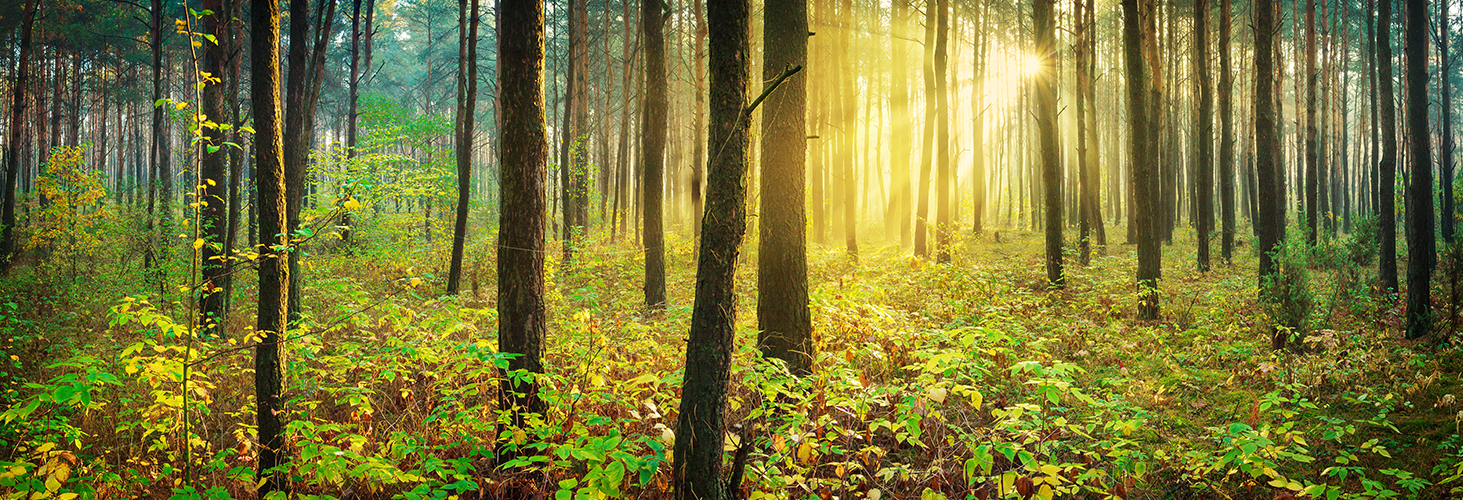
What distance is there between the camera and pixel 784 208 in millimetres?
5523

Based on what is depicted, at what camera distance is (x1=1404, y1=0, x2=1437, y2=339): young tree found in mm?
6676

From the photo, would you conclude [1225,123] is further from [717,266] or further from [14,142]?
[14,142]

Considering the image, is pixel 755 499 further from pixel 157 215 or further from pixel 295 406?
pixel 157 215

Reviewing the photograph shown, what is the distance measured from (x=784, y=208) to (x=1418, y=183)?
25.4ft

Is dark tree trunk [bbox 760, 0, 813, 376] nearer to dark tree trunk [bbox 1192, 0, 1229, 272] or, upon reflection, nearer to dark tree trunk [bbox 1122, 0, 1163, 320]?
dark tree trunk [bbox 1122, 0, 1163, 320]

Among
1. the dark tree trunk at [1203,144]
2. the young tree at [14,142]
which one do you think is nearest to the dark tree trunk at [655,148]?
the dark tree trunk at [1203,144]

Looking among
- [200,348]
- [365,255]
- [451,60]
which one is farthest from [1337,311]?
[451,60]

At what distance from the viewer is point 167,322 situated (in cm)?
356

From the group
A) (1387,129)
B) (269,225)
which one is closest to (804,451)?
(269,225)

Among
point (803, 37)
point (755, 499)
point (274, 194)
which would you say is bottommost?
point (755, 499)

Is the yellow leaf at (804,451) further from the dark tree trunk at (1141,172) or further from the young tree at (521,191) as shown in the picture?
the dark tree trunk at (1141,172)

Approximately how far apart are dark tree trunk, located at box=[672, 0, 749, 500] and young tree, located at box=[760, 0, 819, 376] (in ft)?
8.01

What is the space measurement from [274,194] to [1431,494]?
7230 mm

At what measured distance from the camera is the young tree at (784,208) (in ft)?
17.9
